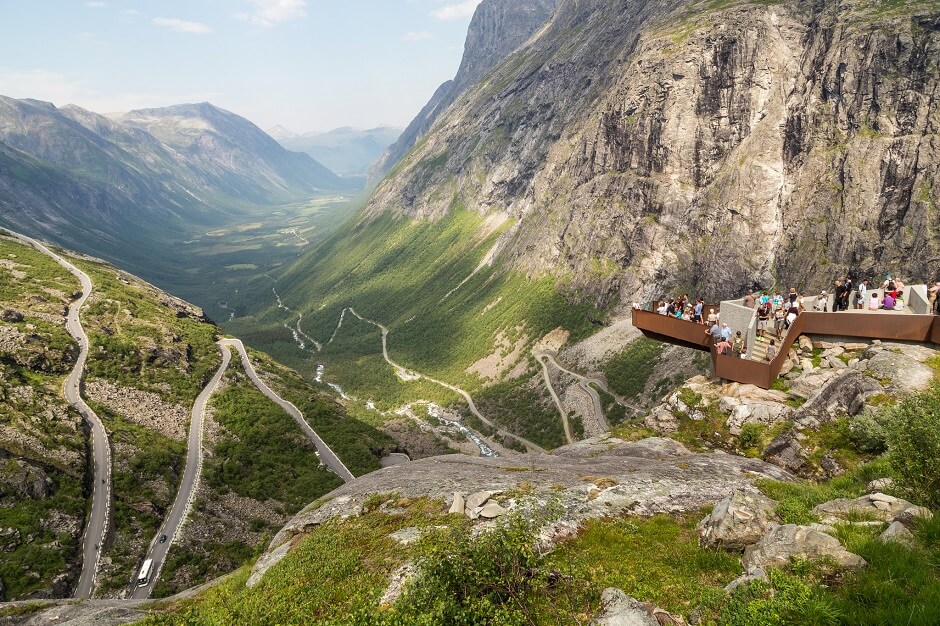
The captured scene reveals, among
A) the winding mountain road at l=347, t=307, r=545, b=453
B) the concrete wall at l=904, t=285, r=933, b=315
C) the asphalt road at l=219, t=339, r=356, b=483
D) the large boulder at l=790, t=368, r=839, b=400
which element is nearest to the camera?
the large boulder at l=790, t=368, r=839, b=400

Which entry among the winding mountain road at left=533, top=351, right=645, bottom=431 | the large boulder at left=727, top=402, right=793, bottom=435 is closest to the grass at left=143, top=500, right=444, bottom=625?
the large boulder at left=727, top=402, right=793, bottom=435

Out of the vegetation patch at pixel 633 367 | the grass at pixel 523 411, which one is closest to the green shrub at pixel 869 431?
the grass at pixel 523 411

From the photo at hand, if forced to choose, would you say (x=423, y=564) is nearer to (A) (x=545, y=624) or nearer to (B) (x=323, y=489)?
(A) (x=545, y=624)

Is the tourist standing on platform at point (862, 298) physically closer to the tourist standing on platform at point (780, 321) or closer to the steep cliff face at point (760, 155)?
the tourist standing on platform at point (780, 321)

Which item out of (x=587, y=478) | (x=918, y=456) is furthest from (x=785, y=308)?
(x=918, y=456)

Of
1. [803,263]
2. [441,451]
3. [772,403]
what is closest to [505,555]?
[772,403]

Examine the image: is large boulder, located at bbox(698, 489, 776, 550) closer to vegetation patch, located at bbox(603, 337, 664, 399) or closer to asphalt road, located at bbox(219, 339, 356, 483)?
asphalt road, located at bbox(219, 339, 356, 483)
